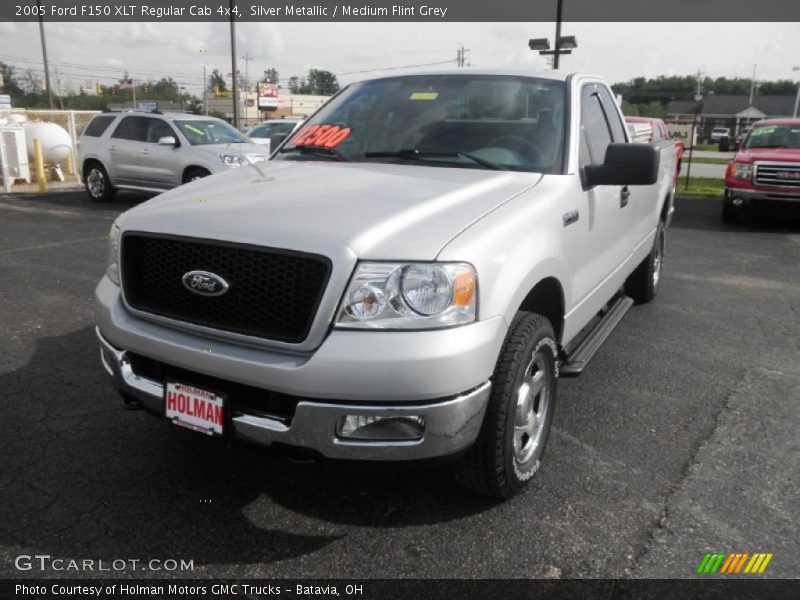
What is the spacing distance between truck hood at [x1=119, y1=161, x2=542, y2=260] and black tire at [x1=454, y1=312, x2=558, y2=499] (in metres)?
0.53

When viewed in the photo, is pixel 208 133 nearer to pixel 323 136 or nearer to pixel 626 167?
pixel 323 136

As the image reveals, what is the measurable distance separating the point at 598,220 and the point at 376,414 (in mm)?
2019

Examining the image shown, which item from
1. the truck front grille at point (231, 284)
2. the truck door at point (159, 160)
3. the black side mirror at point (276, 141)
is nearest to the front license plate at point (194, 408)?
the truck front grille at point (231, 284)

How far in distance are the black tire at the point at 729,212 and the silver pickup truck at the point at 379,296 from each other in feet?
29.5

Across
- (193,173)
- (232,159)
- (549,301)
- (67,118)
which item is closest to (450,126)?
(549,301)

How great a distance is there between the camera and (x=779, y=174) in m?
10.6

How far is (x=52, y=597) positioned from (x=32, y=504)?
65cm

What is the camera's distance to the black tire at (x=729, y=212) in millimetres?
11234

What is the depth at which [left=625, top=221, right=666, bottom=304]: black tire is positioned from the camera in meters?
5.92

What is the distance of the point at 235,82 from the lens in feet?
→ 92.4

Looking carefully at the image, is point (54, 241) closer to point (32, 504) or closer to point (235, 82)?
point (32, 504)

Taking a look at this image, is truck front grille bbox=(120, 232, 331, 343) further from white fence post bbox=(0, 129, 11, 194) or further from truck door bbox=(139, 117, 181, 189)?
white fence post bbox=(0, 129, 11, 194)

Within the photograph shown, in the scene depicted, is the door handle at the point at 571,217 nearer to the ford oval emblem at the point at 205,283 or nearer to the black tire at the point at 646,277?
the ford oval emblem at the point at 205,283

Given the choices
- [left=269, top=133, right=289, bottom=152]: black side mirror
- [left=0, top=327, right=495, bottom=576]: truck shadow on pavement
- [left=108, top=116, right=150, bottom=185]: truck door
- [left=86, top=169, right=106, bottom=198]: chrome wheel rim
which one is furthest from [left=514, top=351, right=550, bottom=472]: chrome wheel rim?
[left=86, top=169, right=106, bottom=198]: chrome wheel rim
